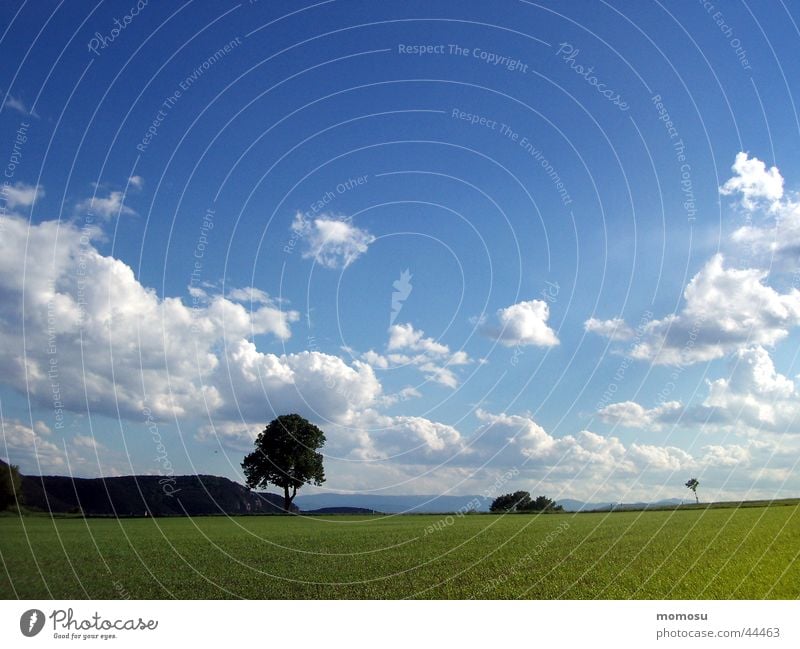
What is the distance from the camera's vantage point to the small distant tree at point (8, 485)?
37500 millimetres

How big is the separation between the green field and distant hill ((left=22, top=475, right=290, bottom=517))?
20815 mm

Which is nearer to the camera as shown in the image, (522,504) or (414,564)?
(414,564)

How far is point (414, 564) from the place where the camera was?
2398 cm

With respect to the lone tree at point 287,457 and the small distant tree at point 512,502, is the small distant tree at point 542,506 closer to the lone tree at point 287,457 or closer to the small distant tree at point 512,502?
the small distant tree at point 512,502

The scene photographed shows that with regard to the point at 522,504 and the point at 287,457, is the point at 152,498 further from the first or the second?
the point at 522,504
